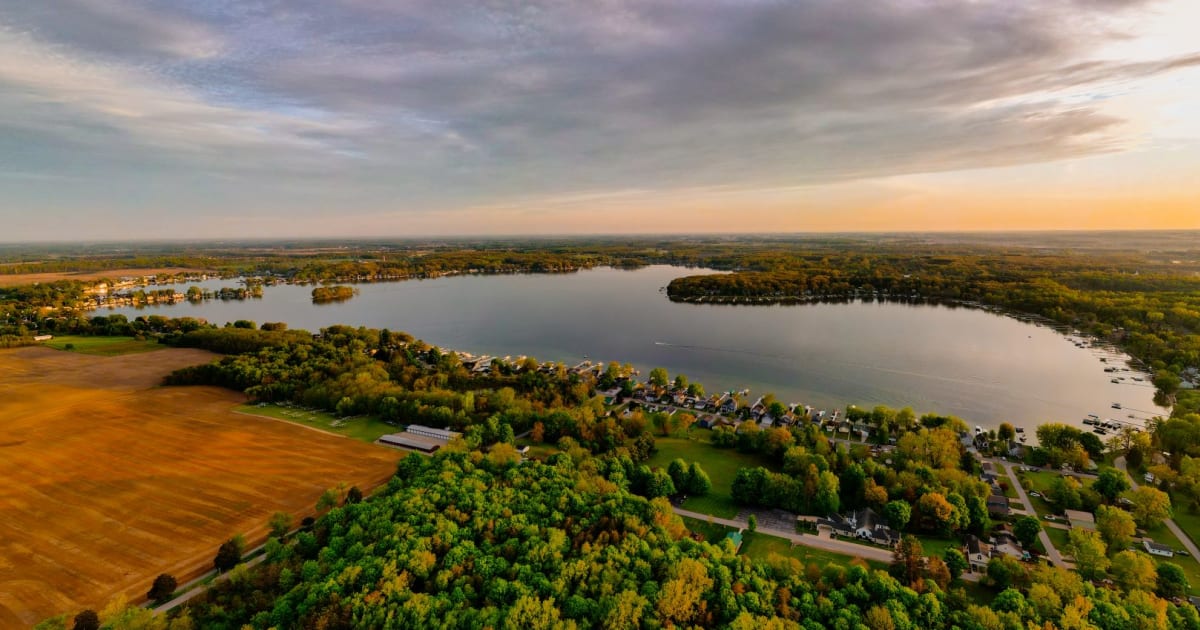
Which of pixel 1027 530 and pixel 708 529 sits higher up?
pixel 1027 530

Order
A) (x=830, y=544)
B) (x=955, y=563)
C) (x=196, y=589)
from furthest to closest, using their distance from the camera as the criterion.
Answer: (x=830, y=544) < (x=196, y=589) < (x=955, y=563)

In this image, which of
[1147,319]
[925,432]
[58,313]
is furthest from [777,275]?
[58,313]

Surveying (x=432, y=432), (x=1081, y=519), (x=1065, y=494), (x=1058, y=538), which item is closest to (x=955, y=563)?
(x=1058, y=538)

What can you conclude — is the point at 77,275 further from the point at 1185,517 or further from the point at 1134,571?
the point at 1185,517

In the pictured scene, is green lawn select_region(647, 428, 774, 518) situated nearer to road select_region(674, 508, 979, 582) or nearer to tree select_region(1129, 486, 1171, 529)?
road select_region(674, 508, 979, 582)

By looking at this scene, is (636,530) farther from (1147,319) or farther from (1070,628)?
(1147,319)

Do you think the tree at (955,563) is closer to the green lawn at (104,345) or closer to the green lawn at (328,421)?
the green lawn at (328,421)
